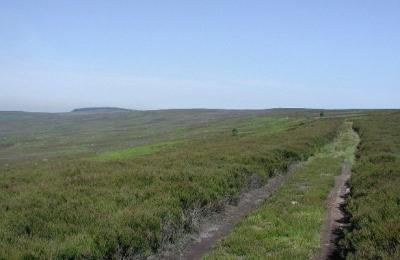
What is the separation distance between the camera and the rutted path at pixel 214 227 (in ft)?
40.8

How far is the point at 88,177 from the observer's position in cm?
1953

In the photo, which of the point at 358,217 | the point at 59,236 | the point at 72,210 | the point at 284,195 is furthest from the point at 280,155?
the point at 59,236

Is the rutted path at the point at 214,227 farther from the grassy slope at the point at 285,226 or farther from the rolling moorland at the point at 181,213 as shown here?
the grassy slope at the point at 285,226

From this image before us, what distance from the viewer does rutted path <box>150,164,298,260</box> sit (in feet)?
40.8

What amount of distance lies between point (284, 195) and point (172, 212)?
21.4 ft

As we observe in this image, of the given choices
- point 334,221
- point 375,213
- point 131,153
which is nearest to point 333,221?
point 334,221

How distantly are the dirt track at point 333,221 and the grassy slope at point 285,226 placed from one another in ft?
0.70

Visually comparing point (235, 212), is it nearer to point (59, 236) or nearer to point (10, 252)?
point (59, 236)

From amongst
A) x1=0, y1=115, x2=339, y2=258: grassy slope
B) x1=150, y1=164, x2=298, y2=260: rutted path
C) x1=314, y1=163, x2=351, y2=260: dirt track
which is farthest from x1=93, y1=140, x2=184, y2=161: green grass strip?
x1=314, y1=163, x2=351, y2=260: dirt track

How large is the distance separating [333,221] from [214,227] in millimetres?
4020

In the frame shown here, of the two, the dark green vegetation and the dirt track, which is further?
the dirt track

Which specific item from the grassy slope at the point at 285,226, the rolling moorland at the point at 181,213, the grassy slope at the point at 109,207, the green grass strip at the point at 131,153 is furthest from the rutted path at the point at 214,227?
the green grass strip at the point at 131,153

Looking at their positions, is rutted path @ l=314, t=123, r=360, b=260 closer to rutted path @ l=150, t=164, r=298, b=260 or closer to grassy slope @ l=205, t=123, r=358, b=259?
grassy slope @ l=205, t=123, r=358, b=259

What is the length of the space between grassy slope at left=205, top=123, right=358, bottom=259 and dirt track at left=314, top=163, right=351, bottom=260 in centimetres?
21
